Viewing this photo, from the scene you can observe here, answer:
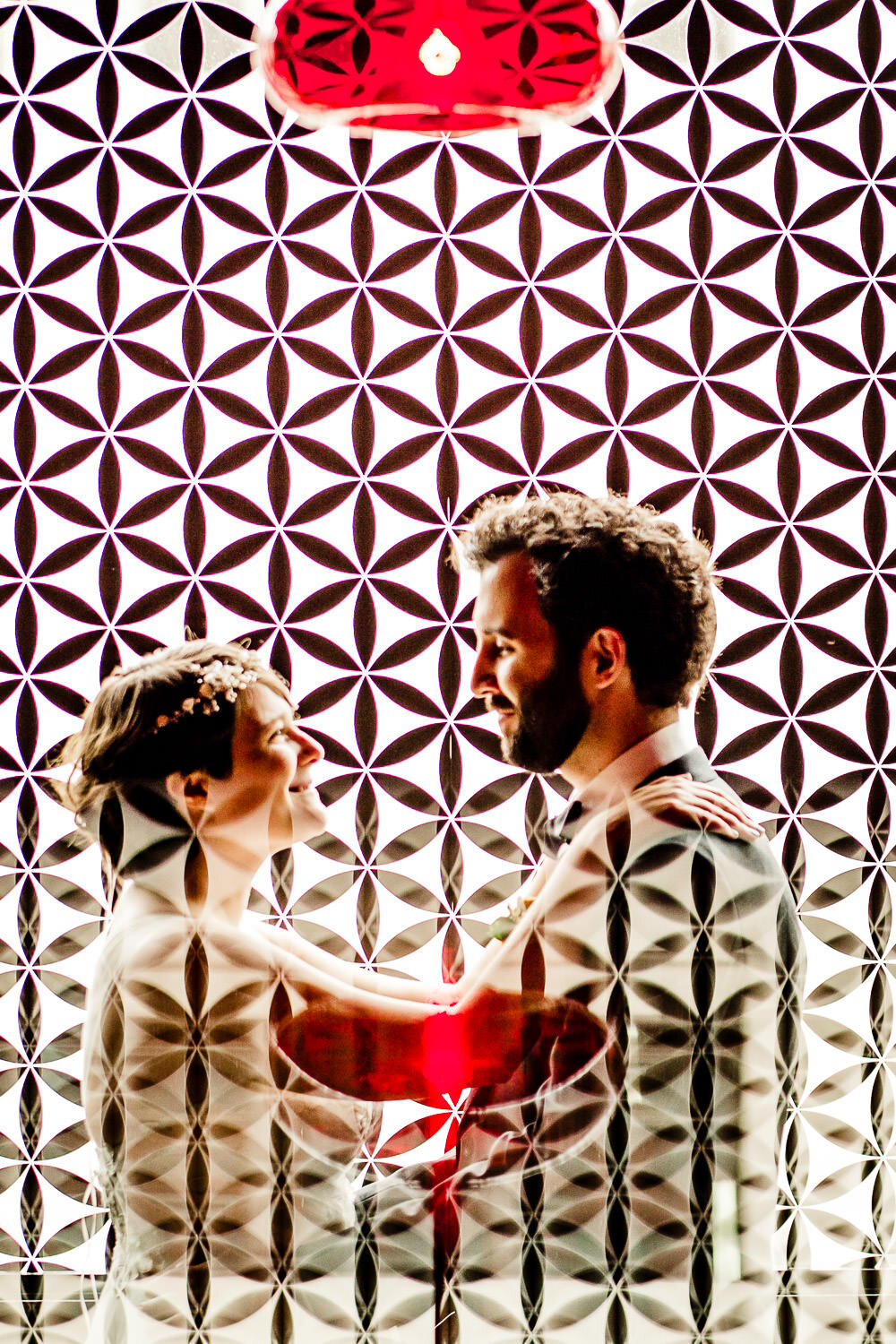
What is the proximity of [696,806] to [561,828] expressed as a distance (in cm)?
17

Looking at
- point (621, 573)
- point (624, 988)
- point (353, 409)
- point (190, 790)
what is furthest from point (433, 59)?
point (624, 988)

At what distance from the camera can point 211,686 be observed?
4.28 feet

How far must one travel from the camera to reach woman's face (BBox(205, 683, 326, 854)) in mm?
1305

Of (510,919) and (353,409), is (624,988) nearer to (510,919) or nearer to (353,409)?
(510,919)

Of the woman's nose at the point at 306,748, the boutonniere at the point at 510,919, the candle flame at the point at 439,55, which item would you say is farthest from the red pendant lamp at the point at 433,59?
the boutonniere at the point at 510,919

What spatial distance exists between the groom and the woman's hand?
Result: 0.03ft

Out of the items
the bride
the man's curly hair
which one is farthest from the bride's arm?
the man's curly hair

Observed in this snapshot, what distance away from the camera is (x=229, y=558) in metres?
1.32

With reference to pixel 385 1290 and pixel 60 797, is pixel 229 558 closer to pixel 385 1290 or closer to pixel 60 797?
pixel 60 797

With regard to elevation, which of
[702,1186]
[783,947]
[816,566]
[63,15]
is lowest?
[702,1186]

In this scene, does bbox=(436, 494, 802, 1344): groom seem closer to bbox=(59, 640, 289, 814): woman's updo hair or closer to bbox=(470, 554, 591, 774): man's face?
bbox=(470, 554, 591, 774): man's face

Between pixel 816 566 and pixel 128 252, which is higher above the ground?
pixel 128 252

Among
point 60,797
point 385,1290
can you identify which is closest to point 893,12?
point 60,797

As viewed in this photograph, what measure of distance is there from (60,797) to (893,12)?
1461 millimetres
